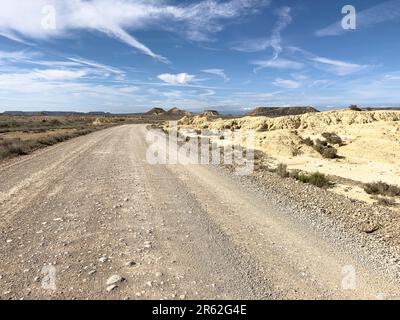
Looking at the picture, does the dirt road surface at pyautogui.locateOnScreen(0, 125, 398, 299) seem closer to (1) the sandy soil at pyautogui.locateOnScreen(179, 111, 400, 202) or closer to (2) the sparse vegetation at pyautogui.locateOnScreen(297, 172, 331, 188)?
(2) the sparse vegetation at pyautogui.locateOnScreen(297, 172, 331, 188)

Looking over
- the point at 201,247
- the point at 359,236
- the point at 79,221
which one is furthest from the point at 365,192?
the point at 79,221

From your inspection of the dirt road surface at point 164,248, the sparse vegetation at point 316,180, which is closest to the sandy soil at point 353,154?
the sparse vegetation at point 316,180

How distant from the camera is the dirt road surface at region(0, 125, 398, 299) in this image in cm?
523

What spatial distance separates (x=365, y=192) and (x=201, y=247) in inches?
354

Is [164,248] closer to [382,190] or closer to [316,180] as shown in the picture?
[316,180]

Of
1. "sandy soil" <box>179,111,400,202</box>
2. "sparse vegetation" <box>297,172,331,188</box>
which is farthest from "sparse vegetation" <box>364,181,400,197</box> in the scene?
"sparse vegetation" <box>297,172,331,188</box>

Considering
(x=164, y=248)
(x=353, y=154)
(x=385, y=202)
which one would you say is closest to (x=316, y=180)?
(x=385, y=202)

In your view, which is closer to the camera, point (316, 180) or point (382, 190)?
point (382, 190)

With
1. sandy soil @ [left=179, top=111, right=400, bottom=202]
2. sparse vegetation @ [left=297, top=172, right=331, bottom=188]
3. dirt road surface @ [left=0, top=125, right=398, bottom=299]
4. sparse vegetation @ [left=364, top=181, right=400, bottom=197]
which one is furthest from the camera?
sandy soil @ [left=179, top=111, right=400, bottom=202]

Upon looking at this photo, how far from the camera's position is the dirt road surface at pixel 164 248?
523cm

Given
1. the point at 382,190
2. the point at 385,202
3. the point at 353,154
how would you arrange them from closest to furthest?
the point at 385,202
the point at 382,190
the point at 353,154

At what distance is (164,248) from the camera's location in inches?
268

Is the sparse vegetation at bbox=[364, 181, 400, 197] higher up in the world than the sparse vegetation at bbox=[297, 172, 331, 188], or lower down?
lower down

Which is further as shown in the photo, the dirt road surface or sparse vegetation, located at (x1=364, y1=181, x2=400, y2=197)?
sparse vegetation, located at (x1=364, y1=181, x2=400, y2=197)
